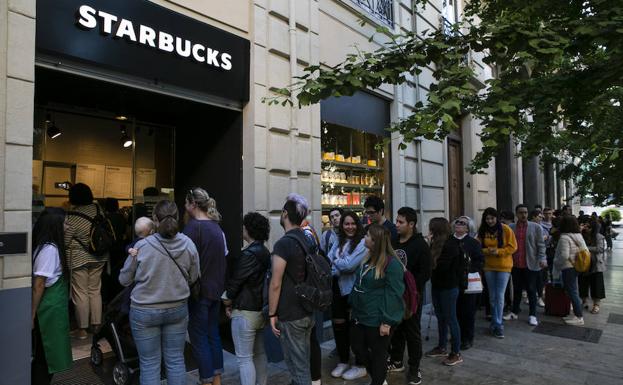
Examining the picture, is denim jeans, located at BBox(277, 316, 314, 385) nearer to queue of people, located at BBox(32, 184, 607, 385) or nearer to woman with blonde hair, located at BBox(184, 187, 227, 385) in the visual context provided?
queue of people, located at BBox(32, 184, 607, 385)

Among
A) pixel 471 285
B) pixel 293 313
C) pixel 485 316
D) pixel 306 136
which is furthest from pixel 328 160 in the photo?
pixel 293 313

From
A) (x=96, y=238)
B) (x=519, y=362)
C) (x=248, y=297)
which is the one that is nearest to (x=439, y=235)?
(x=519, y=362)

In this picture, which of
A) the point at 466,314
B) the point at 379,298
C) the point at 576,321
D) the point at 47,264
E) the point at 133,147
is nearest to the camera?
the point at 47,264

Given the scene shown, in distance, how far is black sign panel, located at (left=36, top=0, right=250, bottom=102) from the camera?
4051mm

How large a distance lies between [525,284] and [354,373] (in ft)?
13.8

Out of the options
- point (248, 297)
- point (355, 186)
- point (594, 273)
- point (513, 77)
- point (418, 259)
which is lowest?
point (594, 273)

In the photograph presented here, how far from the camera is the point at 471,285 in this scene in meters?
5.67

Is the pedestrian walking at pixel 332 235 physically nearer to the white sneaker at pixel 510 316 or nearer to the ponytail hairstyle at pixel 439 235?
the ponytail hairstyle at pixel 439 235

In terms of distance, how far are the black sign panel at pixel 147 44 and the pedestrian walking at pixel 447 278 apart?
3086mm

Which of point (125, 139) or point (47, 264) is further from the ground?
point (125, 139)

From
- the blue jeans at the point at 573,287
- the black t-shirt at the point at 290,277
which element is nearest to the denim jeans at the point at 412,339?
the black t-shirt at the point at 290,277

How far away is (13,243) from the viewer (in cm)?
358

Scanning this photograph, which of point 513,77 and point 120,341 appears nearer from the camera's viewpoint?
point 120,341

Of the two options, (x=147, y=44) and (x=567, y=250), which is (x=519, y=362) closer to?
(x=567, y=250)
